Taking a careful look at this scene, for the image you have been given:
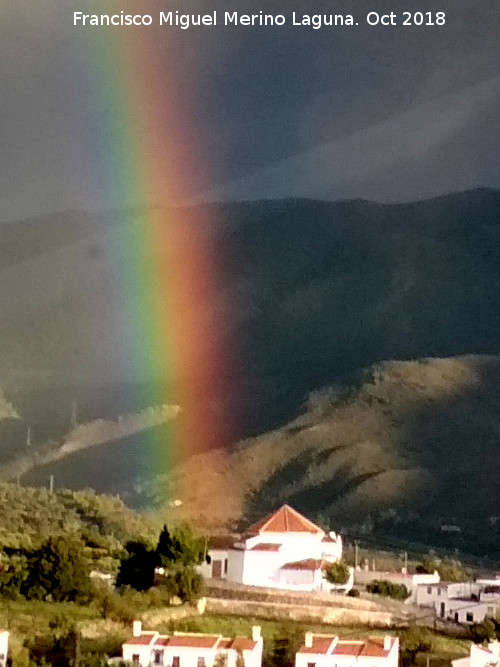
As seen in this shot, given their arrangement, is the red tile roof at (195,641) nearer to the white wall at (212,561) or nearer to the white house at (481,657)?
the white wall at (212,561)

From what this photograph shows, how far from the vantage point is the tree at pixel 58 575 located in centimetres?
307

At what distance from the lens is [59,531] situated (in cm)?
323

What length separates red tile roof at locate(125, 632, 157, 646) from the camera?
2951 mm

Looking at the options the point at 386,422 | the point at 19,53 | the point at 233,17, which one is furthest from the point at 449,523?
the point at 19,53

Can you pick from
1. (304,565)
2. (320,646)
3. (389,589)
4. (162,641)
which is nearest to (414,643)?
(389,589)

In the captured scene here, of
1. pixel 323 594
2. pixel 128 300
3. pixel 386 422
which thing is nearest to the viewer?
pixel 323 594

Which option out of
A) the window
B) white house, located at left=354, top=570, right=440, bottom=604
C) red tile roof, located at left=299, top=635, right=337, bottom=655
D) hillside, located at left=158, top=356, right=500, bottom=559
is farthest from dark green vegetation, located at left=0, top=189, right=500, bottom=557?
the window

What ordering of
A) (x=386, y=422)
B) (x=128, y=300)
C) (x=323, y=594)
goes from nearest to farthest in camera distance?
(x=323, y=594), (x=386, y=422), (x=128, y=300)

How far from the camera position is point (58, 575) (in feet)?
10.1

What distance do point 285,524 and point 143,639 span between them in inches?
20.8

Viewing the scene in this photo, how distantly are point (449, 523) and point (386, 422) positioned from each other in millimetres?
361

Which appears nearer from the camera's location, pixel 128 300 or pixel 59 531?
pixel 59 531

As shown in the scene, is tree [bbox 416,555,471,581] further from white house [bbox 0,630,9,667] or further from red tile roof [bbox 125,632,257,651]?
Answer: white house [bbox 0,630,9,667]

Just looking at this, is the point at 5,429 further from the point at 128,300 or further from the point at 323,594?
the point at 323,594
